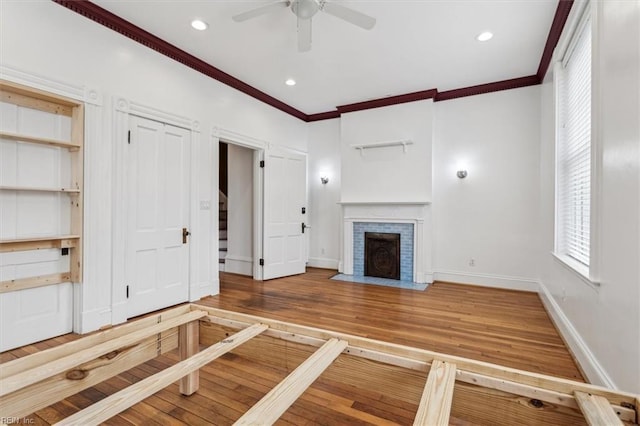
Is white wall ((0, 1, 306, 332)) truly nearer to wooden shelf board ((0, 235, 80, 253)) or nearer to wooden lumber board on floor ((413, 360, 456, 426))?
wooden shelf board ((0, 235, 80, 253))

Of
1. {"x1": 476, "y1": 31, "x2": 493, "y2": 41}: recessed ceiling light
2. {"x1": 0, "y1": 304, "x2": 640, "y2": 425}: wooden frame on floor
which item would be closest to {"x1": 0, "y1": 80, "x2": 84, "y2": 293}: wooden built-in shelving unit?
{"x1": 0, "y1": 304, "x2": 640, "y2": 425}: wooden frame on floor

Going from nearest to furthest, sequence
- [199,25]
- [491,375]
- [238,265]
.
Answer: [491,375] → [199,25] → [238,265]

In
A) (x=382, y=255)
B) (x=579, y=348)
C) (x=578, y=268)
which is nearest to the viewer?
(x=579, y=348)

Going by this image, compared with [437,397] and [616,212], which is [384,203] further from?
[437,397]

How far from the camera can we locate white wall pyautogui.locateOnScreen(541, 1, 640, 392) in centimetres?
145

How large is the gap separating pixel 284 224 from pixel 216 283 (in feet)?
5.33

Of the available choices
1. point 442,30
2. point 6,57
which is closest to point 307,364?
point 6,57

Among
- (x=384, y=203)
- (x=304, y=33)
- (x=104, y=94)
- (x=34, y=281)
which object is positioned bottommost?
(x=34, y=281)

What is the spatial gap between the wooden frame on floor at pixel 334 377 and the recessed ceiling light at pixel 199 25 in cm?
305

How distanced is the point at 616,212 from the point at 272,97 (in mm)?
4699

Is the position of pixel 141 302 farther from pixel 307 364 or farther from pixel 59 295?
pixel 307 364

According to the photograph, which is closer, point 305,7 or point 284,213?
point 305,7

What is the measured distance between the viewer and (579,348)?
2270 millimetres

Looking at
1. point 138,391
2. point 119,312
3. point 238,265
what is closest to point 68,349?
point 138,391
